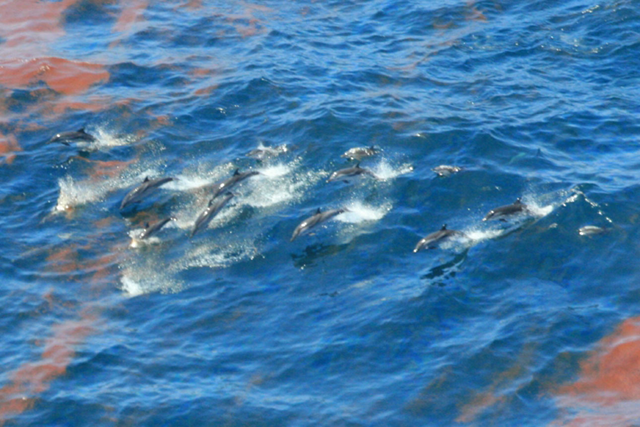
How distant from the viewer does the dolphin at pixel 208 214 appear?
2155 centimetres

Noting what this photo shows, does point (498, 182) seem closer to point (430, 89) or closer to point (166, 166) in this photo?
point (430, 89)

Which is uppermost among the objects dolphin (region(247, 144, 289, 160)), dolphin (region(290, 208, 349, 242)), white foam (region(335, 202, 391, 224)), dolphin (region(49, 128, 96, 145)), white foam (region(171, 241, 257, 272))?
dolphin (region(49, 128, 96, 145))

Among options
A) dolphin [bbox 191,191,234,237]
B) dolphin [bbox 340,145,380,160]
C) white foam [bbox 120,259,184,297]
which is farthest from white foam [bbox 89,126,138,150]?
dolphin [bbox 340,145,380,160]

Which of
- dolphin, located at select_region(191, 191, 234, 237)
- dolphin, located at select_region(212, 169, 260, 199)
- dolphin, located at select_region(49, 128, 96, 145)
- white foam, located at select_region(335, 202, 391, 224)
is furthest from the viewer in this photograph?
dolphin, located at select_region(49, 128, 96, 145)

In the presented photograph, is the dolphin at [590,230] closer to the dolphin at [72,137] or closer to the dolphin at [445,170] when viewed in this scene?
the dolphin at [445,170]

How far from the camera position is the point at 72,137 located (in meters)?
25.4

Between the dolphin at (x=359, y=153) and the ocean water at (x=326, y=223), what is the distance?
0.28m

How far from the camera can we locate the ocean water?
1667cm

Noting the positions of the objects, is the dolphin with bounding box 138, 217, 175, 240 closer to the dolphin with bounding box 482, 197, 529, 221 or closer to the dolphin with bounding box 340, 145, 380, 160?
the dolphin with bounding box 340, 145, 380, 160

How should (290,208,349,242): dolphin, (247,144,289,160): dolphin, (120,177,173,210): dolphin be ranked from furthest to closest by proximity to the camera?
(247,144,289,160): dolphin, (120,177,173,210): dolphin, (290,208,349,242): dolphin

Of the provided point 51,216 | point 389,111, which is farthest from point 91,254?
point 389,111

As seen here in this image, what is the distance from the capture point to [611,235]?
20359mm

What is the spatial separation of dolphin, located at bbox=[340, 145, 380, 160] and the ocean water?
0.28 meters

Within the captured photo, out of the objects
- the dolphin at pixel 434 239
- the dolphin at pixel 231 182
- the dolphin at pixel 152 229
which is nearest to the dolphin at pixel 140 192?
the dolphin at pixel 152 229
